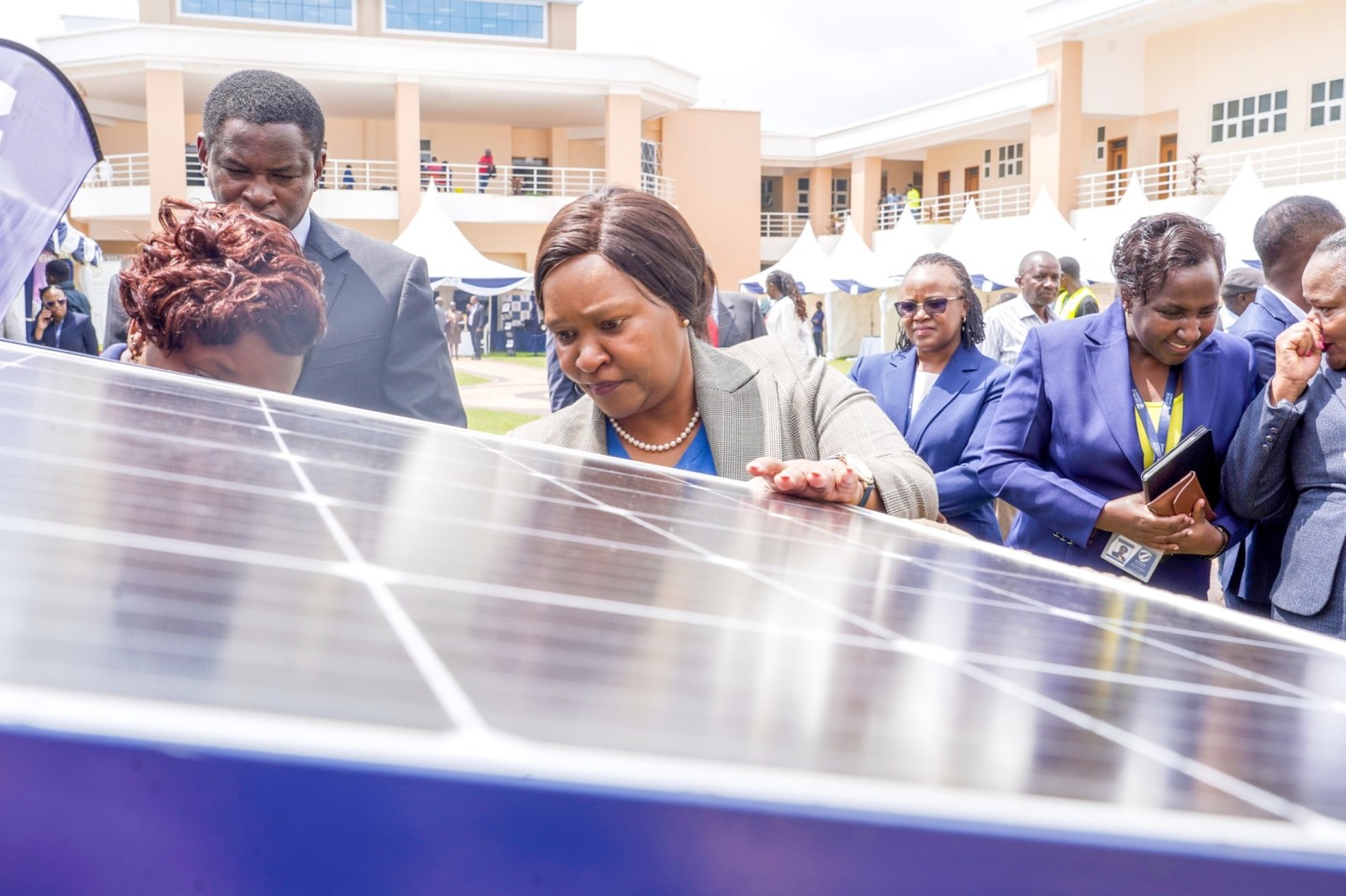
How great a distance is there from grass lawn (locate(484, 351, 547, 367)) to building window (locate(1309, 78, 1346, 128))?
21.1 metres

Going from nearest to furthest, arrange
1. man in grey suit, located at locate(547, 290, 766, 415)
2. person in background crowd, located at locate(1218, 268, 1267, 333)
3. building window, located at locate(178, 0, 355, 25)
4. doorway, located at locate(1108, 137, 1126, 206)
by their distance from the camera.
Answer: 1. person in background crowd, located at locate(1218, 268, 1267, 333)
2. man in grey suit, located at locate(547, 290, 766, 415)
3. doorway, located at locate(1108, 137, 1126, 206)
4. building window, located at locate(178, 0, 355, 25)

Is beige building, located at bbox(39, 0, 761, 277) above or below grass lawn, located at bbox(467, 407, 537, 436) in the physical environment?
above

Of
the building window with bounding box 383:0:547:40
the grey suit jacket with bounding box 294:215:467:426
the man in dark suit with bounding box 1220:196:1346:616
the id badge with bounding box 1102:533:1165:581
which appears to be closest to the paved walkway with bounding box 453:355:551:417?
the man in dark suit with bounding box 1220:196:1346:616

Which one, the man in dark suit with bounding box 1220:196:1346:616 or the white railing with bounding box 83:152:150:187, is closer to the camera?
the man in dark suit with bounding box 1220:196:1346:616

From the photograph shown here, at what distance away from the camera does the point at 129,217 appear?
36.6m

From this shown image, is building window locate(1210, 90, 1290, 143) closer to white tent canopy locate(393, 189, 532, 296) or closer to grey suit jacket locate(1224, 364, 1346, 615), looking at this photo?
white tent canopy locate(393, 189, 532, 296)

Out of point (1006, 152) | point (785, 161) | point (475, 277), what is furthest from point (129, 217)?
point (1006, 152)

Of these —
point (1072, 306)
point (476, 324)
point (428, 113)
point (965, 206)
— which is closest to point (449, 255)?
point (476, 324)

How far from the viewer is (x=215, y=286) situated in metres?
2.35

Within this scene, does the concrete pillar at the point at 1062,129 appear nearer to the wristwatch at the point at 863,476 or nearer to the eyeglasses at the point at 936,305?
the eyeglasses at the point at 936,305

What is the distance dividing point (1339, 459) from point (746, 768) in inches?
122

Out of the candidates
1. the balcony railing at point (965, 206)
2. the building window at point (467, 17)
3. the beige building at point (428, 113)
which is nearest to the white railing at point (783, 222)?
the balcony railing at point (965, 206)

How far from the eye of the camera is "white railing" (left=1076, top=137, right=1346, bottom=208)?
29.2 m

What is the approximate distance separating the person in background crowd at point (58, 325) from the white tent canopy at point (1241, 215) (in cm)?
1459
